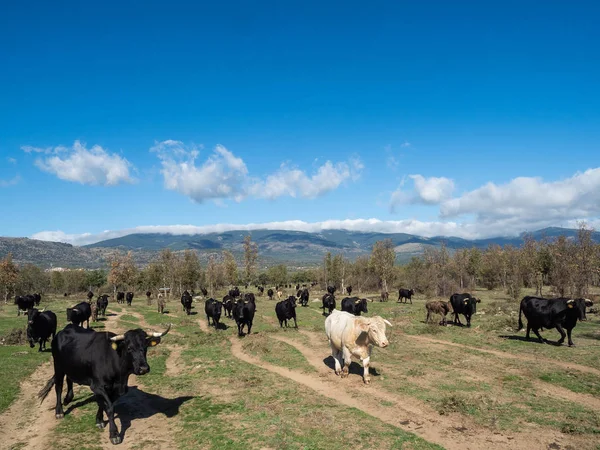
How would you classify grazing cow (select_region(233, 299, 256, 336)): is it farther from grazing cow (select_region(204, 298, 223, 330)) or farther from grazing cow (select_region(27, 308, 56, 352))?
grazing cow (select_region(27, 308, 56, 352))

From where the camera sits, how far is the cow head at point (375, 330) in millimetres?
A: 14324

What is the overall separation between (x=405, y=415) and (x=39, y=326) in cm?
2133

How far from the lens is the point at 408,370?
53.7 feet

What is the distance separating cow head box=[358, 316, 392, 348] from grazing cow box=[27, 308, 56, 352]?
1903 centimetres

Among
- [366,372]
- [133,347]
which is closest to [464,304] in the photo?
[366,372]

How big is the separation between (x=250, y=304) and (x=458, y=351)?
45.4 feet

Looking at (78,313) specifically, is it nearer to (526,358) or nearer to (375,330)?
(375,330)

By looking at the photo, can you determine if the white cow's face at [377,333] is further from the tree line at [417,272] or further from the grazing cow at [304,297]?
the tree line at [417,272]

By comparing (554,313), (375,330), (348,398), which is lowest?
(348,398)

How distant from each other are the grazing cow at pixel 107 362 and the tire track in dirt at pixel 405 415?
6845 millimetres

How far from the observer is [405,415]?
456 inches

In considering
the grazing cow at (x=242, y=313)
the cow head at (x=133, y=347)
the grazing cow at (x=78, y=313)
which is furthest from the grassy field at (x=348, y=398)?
the grazing cow at (x=78, y=313)

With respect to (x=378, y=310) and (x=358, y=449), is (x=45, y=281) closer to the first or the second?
(x=378, y=310)

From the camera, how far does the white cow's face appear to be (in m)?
14.3
